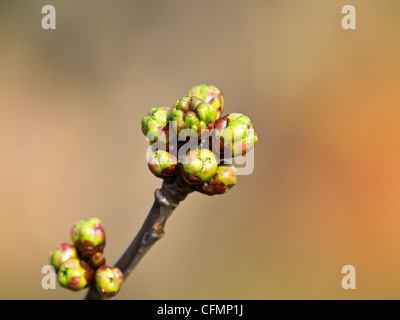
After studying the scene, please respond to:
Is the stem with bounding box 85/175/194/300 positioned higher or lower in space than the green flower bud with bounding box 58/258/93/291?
higher

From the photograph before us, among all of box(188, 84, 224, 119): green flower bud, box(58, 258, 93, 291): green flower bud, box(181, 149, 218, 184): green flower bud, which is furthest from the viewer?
box(58, 258, 93, 291): green flower bud

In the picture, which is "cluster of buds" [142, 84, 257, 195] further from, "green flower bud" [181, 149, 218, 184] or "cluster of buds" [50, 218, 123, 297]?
"cluster of buds" [50, 218, 123, 297]

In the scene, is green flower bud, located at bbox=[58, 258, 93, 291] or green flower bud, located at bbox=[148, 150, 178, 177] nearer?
green flower bud, located at bbox=[148, 150, 178, 177]

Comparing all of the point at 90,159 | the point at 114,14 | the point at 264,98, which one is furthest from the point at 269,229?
the point at 114,14

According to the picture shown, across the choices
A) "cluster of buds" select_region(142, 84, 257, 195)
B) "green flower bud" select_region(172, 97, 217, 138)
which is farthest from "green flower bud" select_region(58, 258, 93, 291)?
"green flower bud" select_region(172, 97, 217, 138)

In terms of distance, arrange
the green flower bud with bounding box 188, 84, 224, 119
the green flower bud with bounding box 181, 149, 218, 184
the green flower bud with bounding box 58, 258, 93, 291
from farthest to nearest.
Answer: the green flower bud with bounding box 58, 258, 93, 291
the green flower bud with bounding box 188, 84, 224, 119
the green flower bud with bounding box 181, 149, 218, 184

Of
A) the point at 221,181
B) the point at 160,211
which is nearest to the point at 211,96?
the point at 221,181

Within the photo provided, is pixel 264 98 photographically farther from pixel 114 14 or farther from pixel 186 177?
pixel 186 177
